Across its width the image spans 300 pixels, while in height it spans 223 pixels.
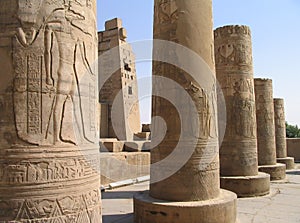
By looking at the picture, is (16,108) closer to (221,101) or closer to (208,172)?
(208,172)

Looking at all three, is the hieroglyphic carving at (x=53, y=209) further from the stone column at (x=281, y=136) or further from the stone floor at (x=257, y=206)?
the stone column at (x=281, y=136)

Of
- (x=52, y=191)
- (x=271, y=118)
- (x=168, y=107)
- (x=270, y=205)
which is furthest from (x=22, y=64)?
(x=271, y=118)

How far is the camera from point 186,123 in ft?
15.9

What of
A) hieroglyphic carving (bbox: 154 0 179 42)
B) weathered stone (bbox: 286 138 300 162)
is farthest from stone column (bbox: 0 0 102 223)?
weathered stone (bbox: 286 138 300 162)

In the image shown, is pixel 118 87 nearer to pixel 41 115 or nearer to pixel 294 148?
pixel 294 148

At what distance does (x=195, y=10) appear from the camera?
4.90 meters

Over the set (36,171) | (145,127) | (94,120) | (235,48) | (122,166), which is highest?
(235,48)

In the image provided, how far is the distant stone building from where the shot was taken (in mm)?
→ 13766

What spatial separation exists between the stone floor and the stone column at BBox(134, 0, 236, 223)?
0.89 m

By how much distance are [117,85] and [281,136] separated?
7.25 metres

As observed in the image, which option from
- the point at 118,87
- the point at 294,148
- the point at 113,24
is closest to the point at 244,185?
the point at 118,87

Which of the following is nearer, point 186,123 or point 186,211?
point 186,211

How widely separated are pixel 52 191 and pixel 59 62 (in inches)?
37.3

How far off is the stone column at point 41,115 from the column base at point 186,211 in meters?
2.20
